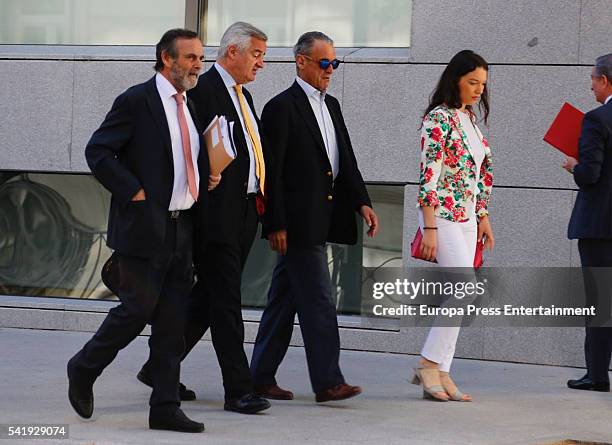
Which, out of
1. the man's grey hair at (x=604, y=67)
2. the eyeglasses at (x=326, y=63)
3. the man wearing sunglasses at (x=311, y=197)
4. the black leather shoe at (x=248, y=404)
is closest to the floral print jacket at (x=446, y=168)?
the man wearing sunglasses at (x=311, y=197)

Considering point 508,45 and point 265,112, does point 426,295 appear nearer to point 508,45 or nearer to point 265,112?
point 508,45

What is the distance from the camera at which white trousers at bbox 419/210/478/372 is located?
22.6ft

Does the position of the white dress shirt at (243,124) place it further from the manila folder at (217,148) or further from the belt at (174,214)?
the belt at (174,214)

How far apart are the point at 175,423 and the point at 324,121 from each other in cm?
198

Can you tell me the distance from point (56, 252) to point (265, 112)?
4.10 metres

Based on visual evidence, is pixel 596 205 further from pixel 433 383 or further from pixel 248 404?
pixel 248 404

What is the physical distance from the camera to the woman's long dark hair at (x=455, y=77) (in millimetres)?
6927

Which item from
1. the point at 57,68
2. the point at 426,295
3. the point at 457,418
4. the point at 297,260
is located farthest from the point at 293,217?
the point at 57,68

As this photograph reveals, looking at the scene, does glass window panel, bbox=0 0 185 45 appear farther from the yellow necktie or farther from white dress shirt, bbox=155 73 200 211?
white dress shirt, bbox=155 73 200 211

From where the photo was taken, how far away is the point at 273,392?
7.00 m

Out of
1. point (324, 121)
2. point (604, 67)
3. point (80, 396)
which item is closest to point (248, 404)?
point (80, 396)

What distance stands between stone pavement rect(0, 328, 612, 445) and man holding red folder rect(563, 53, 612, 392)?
208 millimetres

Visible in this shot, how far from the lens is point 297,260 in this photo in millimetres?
6848

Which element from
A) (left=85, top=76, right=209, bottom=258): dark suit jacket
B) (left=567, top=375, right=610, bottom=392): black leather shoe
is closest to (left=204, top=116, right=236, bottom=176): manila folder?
(left=85, top=76, right=209, bottom=258): dark suit jacket
